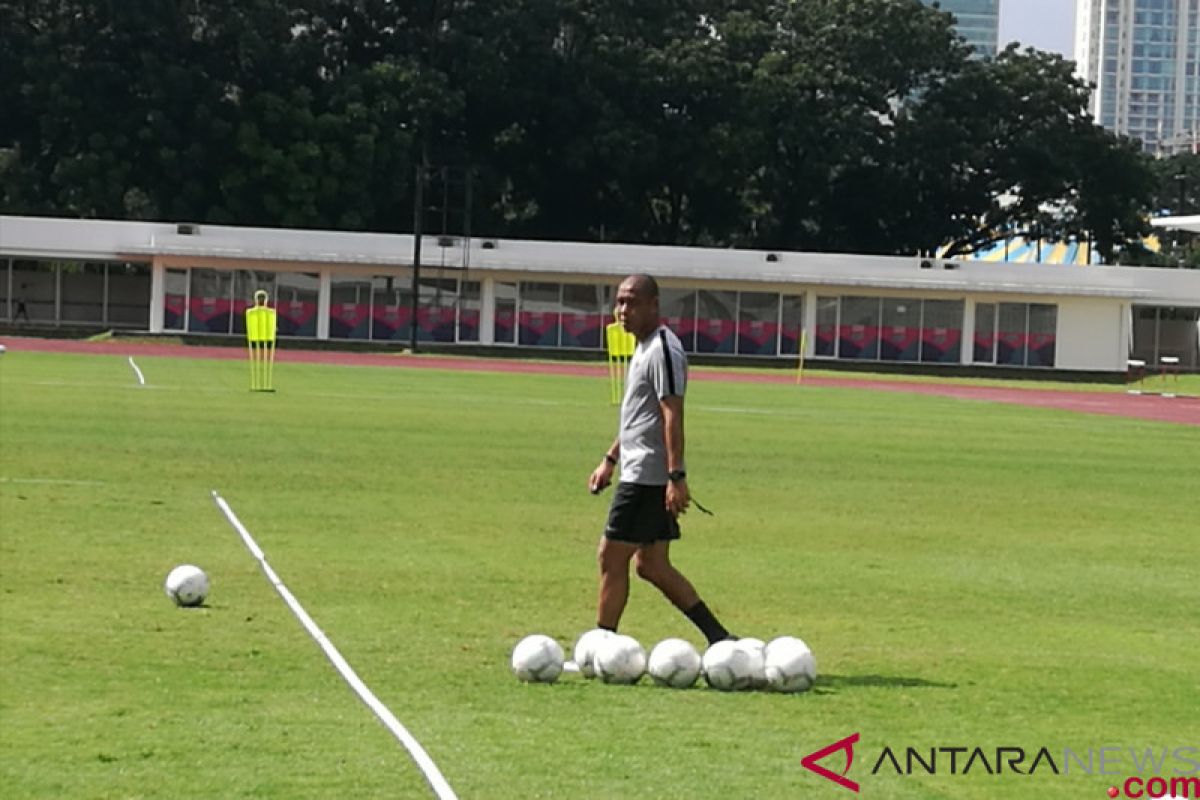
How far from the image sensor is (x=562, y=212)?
9294 centimetres

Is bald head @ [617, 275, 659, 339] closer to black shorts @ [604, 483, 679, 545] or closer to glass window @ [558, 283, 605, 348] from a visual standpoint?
black shorts @ [604, 483, 679, 545]

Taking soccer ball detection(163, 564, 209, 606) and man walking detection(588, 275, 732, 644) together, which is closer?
man walking detection(588, 275, 732, 644)

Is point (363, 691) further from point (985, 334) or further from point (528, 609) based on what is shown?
point (985, 334)

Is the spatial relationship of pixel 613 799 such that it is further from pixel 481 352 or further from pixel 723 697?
pixel 481 352

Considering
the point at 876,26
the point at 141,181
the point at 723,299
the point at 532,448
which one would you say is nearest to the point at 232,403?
the point at 532,448

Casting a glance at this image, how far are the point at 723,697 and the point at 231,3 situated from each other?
78.5 meters

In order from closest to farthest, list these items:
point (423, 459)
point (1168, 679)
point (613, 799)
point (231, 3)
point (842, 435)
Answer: point (613, 799) < point (1168, 679) < point (423, 459) < point (842, 435) < point (231, 3)

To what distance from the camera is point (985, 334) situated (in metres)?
75.8

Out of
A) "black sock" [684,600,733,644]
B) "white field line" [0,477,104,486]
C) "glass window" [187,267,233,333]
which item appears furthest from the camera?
"glass window" [187,267,233,333]

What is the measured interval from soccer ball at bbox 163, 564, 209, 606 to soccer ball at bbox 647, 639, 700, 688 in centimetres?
378

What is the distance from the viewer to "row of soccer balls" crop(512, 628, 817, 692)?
10.8 meters

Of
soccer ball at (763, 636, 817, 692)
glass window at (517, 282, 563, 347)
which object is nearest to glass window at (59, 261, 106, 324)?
glass window at (517, 282, 563, 347)

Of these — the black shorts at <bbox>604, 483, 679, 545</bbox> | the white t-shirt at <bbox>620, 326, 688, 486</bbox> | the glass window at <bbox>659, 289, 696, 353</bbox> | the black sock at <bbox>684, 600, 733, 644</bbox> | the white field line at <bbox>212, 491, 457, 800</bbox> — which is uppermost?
the glass window at <bbox>659, 289, 696, 353</bbox>

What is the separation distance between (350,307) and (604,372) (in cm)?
1514
